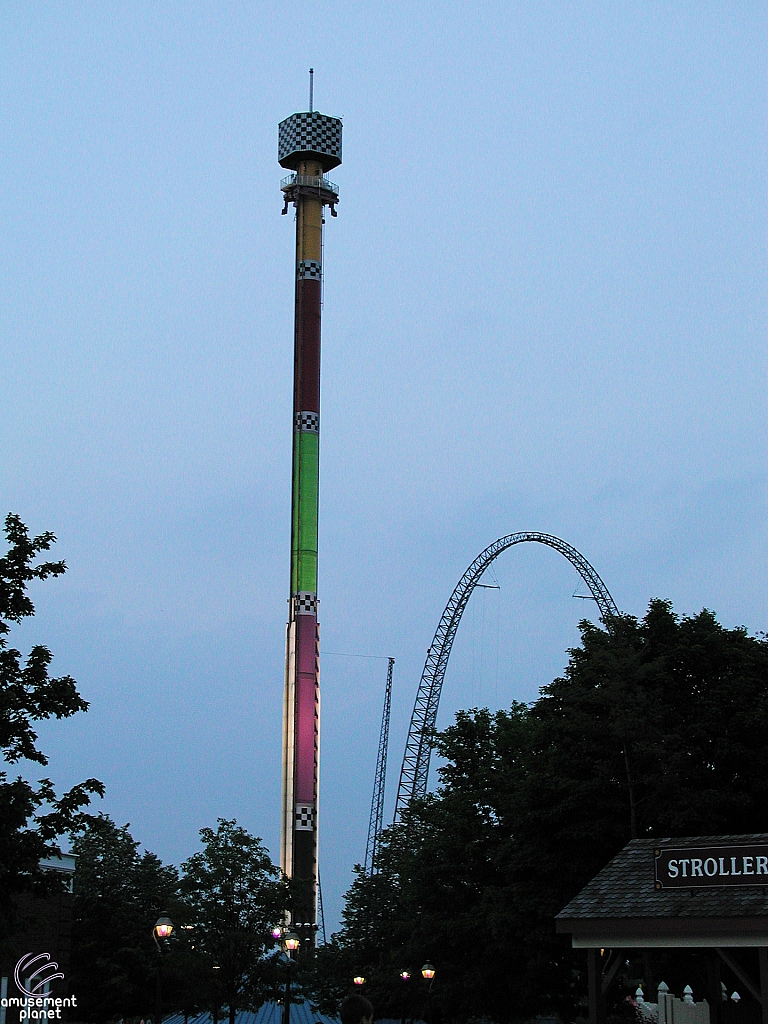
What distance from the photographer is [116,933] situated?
77125mm

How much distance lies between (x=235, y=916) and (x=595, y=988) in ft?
85.6

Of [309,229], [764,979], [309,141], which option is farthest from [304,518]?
[764,979]

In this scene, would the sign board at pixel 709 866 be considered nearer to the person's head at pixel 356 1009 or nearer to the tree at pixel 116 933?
the person's head at pixel 356 1009

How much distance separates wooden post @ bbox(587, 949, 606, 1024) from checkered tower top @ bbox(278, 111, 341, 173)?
86809mm

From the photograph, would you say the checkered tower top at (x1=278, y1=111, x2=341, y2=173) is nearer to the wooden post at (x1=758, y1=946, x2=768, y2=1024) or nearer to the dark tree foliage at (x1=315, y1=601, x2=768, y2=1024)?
the dark tree foliage at (x1=315, y1=601, x2=768, y2=1024)

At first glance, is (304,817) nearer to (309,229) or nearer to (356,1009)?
(309,229)

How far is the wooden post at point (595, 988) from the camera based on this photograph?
33.2m

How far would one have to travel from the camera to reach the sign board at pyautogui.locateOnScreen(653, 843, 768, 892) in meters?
29.6

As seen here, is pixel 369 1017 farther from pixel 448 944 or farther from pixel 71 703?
pixel 448 944

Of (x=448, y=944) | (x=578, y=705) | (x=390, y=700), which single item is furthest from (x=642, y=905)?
(x=390, y=700)

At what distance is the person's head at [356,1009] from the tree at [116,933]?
59865mm

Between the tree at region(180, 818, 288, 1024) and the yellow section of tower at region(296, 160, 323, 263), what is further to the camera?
the yellow section of tower at region(296, 160, 323, 263)

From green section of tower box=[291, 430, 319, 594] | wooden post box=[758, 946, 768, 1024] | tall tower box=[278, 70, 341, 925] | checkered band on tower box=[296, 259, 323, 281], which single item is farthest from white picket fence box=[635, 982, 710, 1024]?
checkered band on tower box=[296, 259, 323, 281]

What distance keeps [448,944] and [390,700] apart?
312 feet
